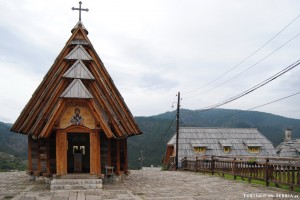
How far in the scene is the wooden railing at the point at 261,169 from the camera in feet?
39.3

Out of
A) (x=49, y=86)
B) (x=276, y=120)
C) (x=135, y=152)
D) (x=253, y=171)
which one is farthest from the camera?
(x=276, y=120)

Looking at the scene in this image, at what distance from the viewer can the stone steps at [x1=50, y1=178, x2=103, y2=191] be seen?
43.2 feet

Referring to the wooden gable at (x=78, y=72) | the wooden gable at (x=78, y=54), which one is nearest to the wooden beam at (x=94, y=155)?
the wooden gable at (x=78, y=72)

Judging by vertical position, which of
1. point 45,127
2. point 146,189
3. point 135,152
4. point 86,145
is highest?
point 45,127

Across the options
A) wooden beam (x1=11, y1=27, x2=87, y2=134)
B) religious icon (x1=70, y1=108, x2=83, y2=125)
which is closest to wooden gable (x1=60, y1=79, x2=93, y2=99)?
religious icon (x1=70, y1=108, x2=83, y2=125)

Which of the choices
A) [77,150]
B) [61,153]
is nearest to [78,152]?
[77,150]

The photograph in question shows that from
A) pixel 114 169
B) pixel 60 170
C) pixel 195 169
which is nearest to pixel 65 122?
pixel 60 170

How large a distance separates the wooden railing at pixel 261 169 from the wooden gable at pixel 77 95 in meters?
5.58

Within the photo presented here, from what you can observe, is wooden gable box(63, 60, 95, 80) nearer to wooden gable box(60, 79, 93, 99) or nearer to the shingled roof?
wooden gable box(60, 79, 93, 99)

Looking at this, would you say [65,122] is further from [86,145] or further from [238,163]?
[238,163]

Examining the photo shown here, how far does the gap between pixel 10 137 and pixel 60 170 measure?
7333cm

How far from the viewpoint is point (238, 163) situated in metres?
16.5

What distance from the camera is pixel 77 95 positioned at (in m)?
14.1

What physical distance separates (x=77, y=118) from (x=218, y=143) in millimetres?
30355
